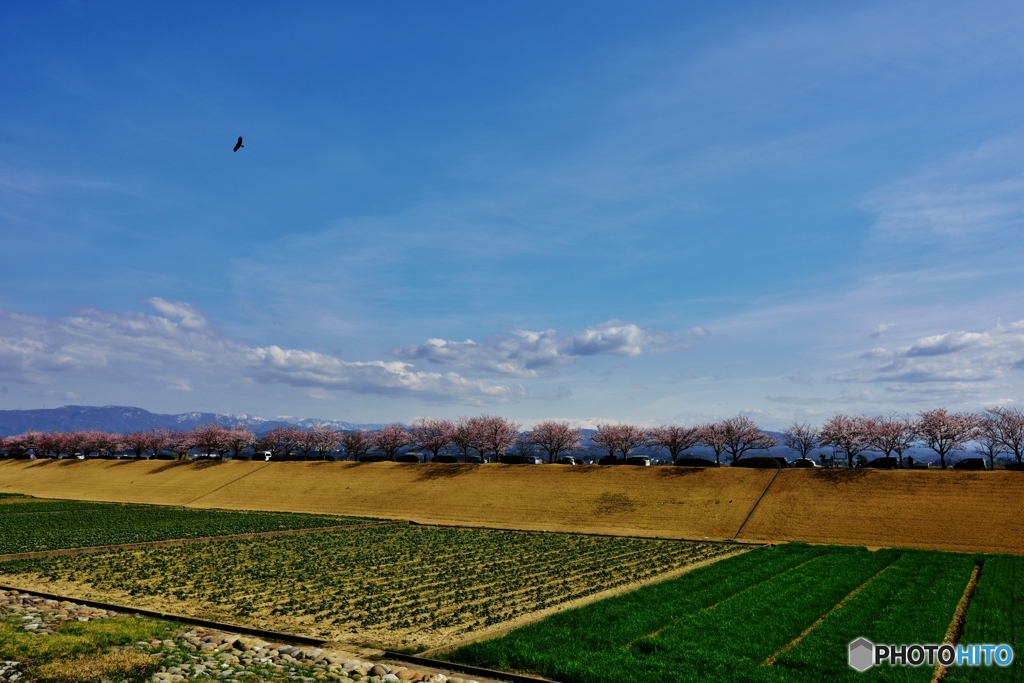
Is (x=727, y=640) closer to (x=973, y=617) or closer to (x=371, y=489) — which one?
(x=973, y=617)

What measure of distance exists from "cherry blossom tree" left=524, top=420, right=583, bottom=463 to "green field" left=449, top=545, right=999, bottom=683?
71879 mm

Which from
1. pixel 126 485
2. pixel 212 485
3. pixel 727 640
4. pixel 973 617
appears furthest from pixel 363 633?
pixel 126 485

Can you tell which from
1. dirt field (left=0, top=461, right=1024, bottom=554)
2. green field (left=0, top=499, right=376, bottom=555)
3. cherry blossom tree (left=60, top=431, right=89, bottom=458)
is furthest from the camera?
cherry blossom tree (left=60, top=431, right=89, bottom=458)

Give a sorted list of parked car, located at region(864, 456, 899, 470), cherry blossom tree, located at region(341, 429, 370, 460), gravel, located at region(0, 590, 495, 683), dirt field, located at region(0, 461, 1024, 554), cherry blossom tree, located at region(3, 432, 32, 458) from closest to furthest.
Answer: gravel, located at region(0, 590, 495, 683)
dirt field, located at region(0, 461, 1024, 554)
parked car, located at region(864, 456, 899, 470)
cherry blossom tree, located at region(341, 429, 370, 460)
cherry blossom tree, located at region(3, 432, 32, 458)

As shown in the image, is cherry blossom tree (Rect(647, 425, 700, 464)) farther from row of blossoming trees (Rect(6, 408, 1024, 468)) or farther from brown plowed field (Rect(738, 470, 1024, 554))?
brown plowed field (Rect(738, 470, 1024, 554))

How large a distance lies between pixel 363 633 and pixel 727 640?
1115 cm

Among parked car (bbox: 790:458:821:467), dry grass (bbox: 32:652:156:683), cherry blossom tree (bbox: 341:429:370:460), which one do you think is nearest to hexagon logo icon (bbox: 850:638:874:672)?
dry grass (bbox: 32:652:156:683)

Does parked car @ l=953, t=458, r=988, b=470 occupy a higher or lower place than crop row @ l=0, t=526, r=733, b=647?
higher

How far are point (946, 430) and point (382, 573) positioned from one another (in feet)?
224

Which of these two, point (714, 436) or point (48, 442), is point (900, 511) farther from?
point (48, 442)

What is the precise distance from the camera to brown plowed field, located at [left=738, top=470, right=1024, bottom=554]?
4469 cm

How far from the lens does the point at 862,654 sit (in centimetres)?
1828

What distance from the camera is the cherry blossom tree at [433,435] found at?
10650 centimetres

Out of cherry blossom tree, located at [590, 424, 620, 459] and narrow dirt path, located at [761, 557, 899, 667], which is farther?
cherry blossom tree, located at [590, 424, 620, 459]
